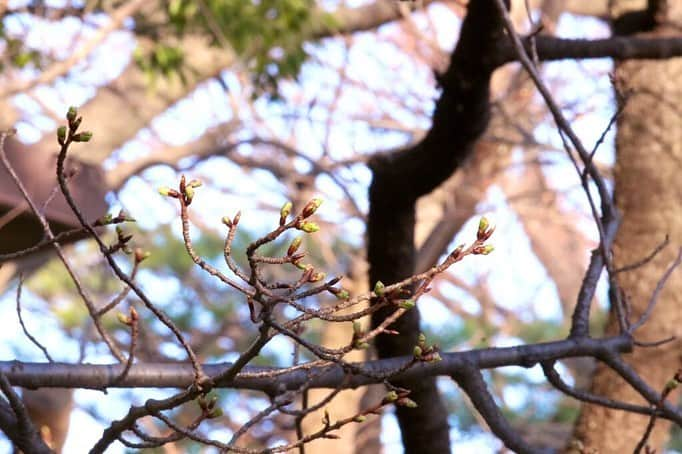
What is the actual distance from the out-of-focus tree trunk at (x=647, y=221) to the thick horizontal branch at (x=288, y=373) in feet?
3.85

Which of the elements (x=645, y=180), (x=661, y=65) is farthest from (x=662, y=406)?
(x=661, y=65)

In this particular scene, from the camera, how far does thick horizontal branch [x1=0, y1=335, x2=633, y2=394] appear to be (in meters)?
1.57

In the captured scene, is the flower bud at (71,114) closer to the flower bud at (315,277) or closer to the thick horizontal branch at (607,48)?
the flower bud at (315,277)

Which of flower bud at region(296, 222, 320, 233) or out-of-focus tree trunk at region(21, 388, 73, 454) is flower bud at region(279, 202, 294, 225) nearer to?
flower bud at region(296, 222, 320, 233)

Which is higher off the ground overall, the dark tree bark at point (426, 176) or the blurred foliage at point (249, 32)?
the blurred foliage at point (249, 32)

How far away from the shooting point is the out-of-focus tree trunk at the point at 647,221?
3.10 meters

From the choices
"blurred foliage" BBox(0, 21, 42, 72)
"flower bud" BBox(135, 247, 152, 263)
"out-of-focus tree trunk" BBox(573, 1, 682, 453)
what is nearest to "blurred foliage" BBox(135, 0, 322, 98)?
"blurred foliage" BBox(0, 21, 42, 72)

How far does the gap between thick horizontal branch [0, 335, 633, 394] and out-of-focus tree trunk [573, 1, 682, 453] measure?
1.17 m

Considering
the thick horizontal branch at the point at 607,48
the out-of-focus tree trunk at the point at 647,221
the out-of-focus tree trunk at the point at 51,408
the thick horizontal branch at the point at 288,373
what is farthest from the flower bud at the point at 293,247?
the out-of-focus tree trunk at the point at 647,221

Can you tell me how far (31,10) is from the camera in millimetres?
4168

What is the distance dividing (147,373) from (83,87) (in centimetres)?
375

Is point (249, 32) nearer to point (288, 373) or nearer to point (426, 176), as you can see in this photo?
point (426, 176)

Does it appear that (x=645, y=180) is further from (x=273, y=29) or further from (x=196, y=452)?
(x=196, y=452)

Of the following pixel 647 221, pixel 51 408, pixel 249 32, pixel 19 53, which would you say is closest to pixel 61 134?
pixel 51 408
